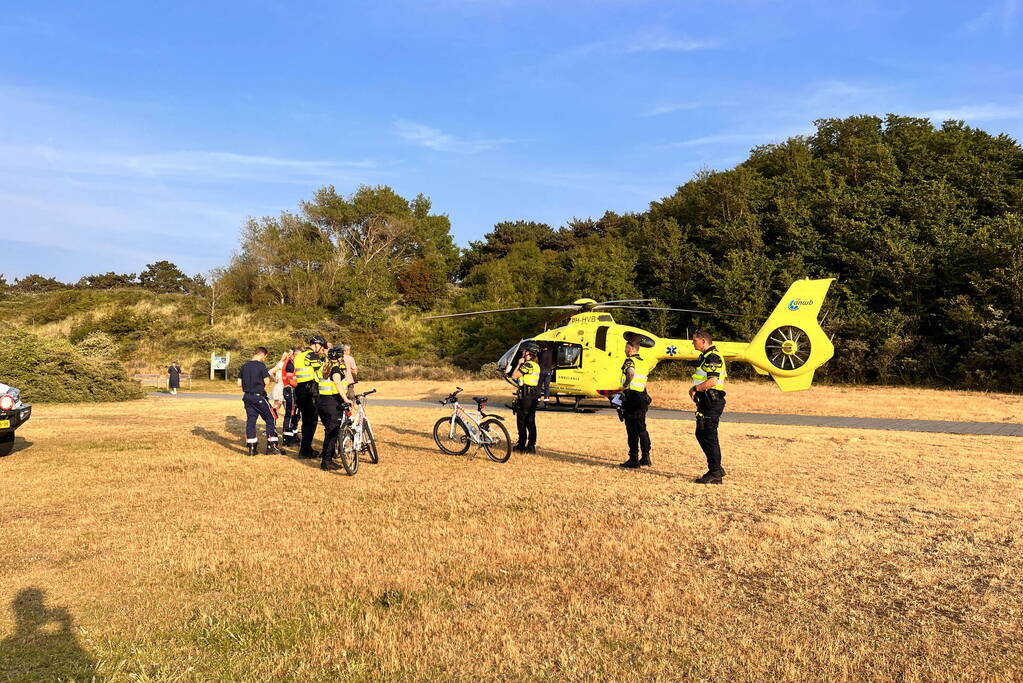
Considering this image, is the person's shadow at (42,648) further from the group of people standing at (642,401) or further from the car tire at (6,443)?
the group of people standing at (642,401)

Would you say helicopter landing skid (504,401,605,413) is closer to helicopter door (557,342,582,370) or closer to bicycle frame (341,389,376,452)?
helicopter door (557,342,582,370)

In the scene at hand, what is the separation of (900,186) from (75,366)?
32755mm

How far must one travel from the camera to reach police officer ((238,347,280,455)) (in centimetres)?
1102

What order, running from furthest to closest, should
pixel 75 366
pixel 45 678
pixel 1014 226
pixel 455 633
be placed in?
pixel 1014 226, pixel 75 366, pixel 455 633, pixel 45 678

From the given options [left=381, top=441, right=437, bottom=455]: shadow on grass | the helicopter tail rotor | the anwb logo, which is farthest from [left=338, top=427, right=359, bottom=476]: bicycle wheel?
the anwb logo

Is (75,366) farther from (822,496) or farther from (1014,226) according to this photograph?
(1014,226)

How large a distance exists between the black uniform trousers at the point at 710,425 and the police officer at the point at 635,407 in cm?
118

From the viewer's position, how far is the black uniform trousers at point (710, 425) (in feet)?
27.2

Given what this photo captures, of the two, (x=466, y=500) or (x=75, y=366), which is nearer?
(x=466, y=500)

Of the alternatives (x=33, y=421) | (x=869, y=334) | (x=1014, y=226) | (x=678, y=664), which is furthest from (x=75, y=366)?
(x=1014, y=226)

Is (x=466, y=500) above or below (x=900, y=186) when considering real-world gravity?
below

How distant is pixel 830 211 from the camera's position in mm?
29656

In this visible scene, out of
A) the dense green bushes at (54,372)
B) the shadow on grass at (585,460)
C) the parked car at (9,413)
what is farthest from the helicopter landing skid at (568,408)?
the dense green bushes at (54,372)

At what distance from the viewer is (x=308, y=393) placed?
35.0ft
